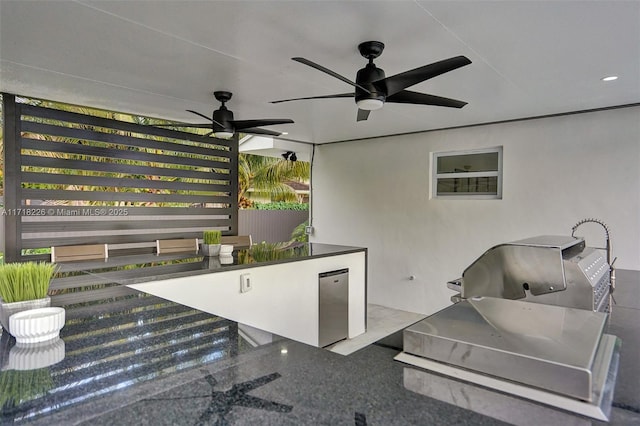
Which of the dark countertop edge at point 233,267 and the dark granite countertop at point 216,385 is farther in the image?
the dark countertop edge at point 233,267

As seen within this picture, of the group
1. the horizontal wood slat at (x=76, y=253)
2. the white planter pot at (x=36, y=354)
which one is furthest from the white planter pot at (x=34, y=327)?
the horizontal wood slat at (x=76, y=253)

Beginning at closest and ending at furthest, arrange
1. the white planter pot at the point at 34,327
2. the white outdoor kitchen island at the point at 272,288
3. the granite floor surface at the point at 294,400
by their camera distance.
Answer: the granite floor surface at the point at 294,400 < the white planter pot at the point at 34,327 < the white outdoor kitchen island at the point at 272,288

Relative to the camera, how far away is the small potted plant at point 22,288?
1.22 meters

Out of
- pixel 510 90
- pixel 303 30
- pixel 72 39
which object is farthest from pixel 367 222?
pixel 72 39

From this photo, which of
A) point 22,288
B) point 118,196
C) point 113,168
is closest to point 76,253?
point 118,196

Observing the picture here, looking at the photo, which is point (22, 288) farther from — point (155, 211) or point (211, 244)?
point (155, 211)

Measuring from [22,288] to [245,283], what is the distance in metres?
1.52

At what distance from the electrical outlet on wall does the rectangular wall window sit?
2.83m

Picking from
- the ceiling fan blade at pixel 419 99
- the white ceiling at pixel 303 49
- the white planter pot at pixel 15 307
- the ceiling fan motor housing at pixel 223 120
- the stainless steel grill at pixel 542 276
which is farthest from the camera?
the ceiling fan motor housing at pixel 223 120

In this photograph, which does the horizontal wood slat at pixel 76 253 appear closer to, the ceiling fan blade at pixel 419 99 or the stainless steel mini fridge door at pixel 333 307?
the stainless steel mini fridge door at pixel 333 307

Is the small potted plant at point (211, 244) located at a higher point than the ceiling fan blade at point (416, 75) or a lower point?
lower

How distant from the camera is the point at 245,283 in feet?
8.81

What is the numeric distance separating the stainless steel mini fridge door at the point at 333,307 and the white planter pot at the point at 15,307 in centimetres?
228

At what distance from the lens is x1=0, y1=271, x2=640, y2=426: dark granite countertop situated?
Result: 0.66 metres
